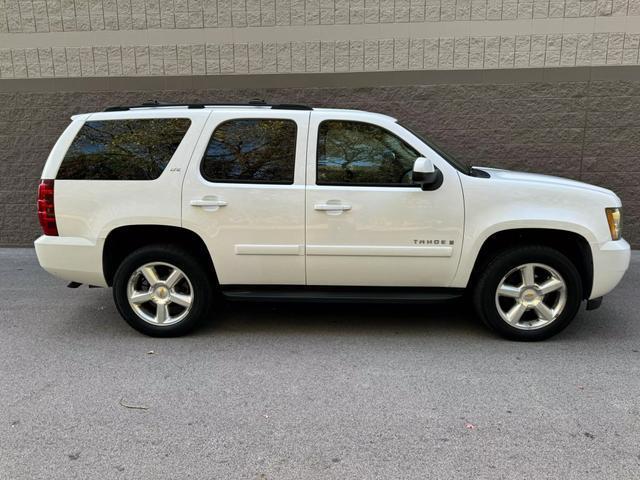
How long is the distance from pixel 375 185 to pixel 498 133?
428cm

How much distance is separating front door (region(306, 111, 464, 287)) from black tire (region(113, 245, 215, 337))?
3.04 ft

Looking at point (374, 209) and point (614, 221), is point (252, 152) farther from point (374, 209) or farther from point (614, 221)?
point (614, 221)

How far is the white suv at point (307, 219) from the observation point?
4121 mm

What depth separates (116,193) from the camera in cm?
425

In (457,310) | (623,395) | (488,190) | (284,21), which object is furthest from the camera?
(284,21)

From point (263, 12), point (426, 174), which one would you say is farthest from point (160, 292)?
point (263, 12)

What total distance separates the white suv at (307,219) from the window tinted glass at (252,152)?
12 mm

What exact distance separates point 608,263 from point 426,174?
1.66 meters

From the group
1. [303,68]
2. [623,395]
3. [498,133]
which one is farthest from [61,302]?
[498,133]

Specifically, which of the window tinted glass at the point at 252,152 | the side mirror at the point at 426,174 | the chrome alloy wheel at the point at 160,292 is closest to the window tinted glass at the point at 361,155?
the side mirror at the point at 426,174

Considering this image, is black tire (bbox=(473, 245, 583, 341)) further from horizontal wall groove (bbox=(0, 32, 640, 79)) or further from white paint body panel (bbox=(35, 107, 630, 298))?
horizontal wall groove (bbox=(0, 32, 640, 79))

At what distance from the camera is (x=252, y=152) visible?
4277 millimetres

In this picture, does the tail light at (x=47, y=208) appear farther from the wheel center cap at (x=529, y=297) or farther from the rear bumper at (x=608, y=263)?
the rear bumper at (x=608, y=263)

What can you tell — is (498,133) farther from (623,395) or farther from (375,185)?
(623,395)
